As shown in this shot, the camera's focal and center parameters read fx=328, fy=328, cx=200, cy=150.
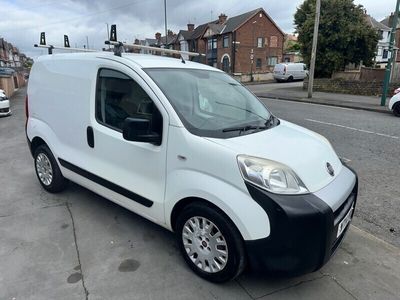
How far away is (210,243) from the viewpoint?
2.59 meters

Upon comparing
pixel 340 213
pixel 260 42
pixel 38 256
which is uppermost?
pixel 260 42

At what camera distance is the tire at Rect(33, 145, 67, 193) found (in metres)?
4.17

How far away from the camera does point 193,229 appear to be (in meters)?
2.68

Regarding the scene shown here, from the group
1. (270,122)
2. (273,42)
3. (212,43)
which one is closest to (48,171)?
(270,122)

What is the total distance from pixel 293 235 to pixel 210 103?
149cm

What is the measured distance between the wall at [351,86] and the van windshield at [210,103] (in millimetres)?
16367

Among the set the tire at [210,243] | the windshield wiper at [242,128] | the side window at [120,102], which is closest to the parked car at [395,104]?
the windshield wiper at [242,128]

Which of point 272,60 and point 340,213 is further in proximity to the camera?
point 272,60

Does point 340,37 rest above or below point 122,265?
above

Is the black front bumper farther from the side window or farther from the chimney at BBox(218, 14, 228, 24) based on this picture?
the chimney at BBox(218, 14, 228, 24)

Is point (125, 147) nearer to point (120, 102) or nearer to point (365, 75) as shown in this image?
point (120, 102)

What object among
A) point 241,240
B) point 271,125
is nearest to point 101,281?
point 241,240

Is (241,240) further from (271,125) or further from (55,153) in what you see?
(55,153)

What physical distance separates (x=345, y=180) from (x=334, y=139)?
5.36 m
